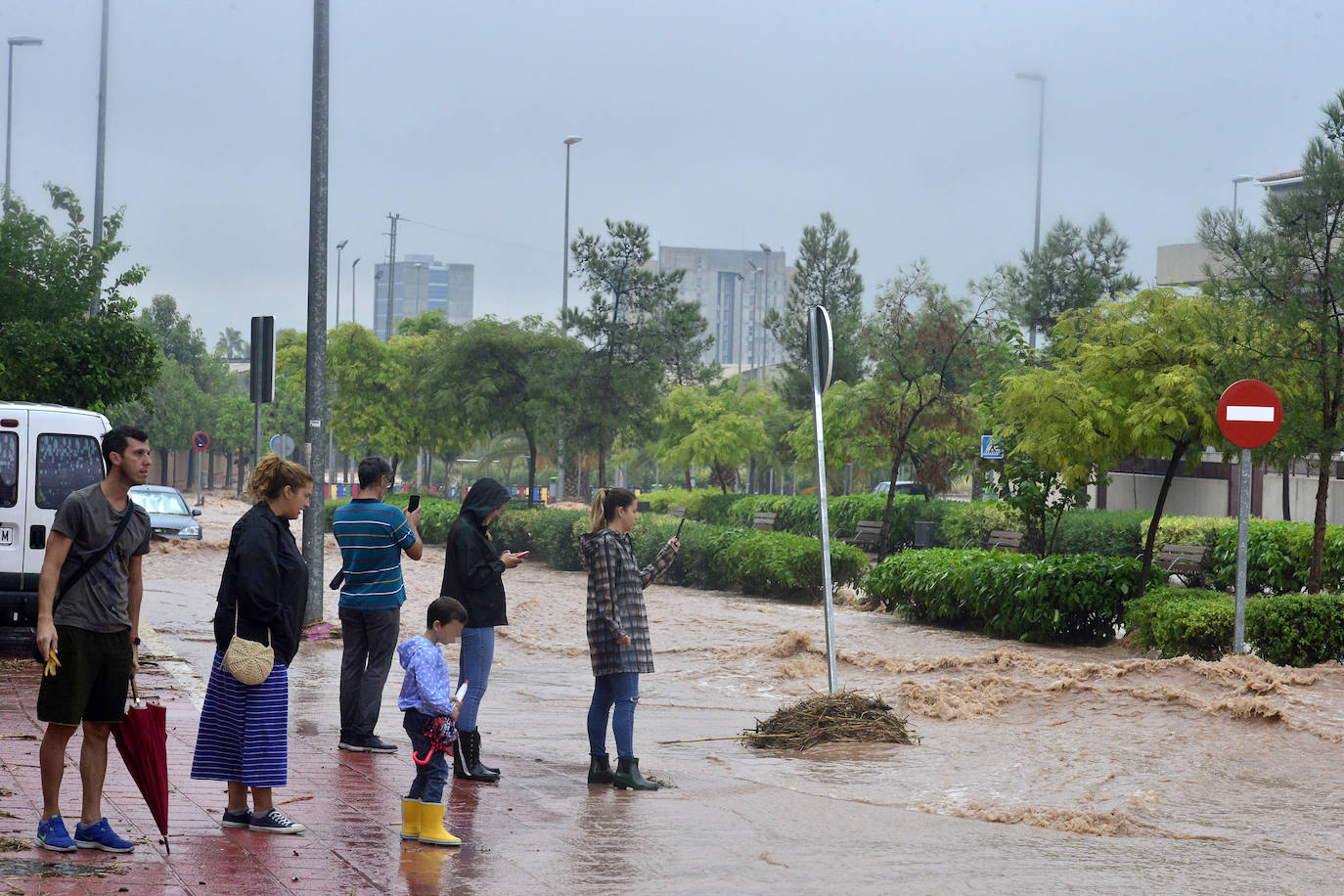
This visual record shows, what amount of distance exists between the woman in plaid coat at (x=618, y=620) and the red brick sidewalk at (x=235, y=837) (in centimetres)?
83

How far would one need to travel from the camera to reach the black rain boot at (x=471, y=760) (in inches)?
306

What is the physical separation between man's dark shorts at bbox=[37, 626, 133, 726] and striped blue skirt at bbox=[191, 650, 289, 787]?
491mm

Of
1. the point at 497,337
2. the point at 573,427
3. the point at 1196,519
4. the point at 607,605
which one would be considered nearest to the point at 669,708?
the point at 607,605

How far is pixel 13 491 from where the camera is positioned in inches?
→ 490

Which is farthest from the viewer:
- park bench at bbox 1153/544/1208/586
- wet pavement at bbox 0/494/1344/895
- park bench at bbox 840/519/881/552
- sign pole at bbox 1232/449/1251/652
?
park bench at bbox 840/519/881/552

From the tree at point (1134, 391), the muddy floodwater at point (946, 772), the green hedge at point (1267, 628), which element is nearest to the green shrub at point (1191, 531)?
the tree at point (1134, 391)

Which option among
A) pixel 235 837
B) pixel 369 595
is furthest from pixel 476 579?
pixel 235 837

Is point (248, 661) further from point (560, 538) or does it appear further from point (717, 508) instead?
point (717, 508)

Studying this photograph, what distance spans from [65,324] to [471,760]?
483 inches

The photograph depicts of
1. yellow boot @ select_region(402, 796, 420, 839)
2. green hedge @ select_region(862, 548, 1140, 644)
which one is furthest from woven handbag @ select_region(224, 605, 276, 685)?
green hedge @ select_region(862, 548, 1140, 644)

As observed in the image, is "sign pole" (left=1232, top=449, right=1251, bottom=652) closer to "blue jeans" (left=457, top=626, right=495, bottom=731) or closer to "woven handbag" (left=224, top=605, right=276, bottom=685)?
"blue jeans" (left=457, top=626, right=495, bottom=731)

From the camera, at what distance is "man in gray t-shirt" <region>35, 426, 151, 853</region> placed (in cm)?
558

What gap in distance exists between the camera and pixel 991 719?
10.9 m

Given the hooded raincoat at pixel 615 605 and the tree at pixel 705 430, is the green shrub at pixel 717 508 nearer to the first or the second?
the tree at pixel 705 430
